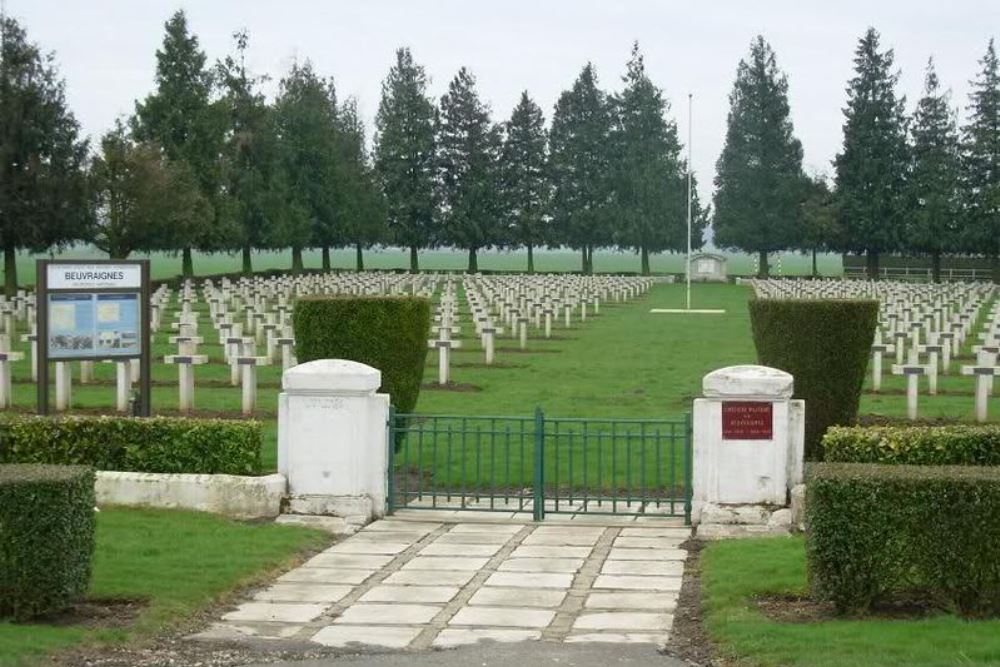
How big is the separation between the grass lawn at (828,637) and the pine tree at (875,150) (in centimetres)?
7319

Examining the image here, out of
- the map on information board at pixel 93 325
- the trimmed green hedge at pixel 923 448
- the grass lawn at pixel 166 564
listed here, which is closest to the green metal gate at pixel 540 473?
the trimmed green hedge at pixel 923 448

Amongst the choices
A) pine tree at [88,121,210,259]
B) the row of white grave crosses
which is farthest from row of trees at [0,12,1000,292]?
the row of white grave crosses

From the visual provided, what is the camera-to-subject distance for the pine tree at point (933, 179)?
76.9 metres

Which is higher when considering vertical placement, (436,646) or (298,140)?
(298,140)

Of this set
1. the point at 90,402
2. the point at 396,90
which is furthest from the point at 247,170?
the point at 90,402

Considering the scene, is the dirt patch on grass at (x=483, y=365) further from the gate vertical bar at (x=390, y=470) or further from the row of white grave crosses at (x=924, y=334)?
the gate vertical bar at (x=390, y=470)

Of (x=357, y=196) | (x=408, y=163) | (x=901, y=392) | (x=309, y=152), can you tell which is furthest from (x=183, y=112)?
(x=901, y=392)

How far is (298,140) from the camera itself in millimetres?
79062

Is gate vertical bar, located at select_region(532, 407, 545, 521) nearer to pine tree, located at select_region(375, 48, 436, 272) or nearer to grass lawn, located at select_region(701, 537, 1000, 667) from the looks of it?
grass lawn, located at select_region(701, 537, 1000, 667)

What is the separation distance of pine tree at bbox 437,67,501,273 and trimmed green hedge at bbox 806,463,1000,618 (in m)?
77.7

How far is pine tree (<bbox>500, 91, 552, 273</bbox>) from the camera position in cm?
8788

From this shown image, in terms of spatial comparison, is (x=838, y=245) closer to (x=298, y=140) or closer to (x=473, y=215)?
(x=473, y=215)

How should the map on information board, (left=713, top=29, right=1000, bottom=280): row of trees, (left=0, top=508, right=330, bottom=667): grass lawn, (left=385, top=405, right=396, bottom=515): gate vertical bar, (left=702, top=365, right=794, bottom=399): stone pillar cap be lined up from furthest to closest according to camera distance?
(left=713, top=29, right=1000, bottom=280): row of trees < the map on information board < (left=385, top=405, right=396, bottom=515): gate vertical bar < (left=702, top=365, right=794, bottom=399): stone pillar cap < (left=0, top=508, right=330, bottom=667): grass lawn

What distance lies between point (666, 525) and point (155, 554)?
443 cm
